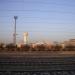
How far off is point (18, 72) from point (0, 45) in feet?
148

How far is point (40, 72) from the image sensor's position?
12578 millimetres

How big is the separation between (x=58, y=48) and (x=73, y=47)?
4308mm

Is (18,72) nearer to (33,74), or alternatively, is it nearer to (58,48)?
(33,74)

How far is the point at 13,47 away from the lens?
55.9m

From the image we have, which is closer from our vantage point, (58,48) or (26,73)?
(26,73)

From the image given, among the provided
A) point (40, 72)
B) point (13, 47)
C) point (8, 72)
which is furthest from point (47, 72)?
point (13, 47)

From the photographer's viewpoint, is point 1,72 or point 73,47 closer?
point 1,72

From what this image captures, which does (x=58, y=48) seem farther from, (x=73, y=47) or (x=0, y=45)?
(x=0, y=45)

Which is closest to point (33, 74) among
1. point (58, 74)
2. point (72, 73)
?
point (58, 74)

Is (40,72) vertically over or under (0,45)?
under

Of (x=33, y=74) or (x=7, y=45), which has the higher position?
(x=7, y=45)

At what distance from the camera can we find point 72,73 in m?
12.5

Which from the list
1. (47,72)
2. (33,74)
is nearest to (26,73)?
(33,74)

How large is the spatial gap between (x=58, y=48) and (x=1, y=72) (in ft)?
147
